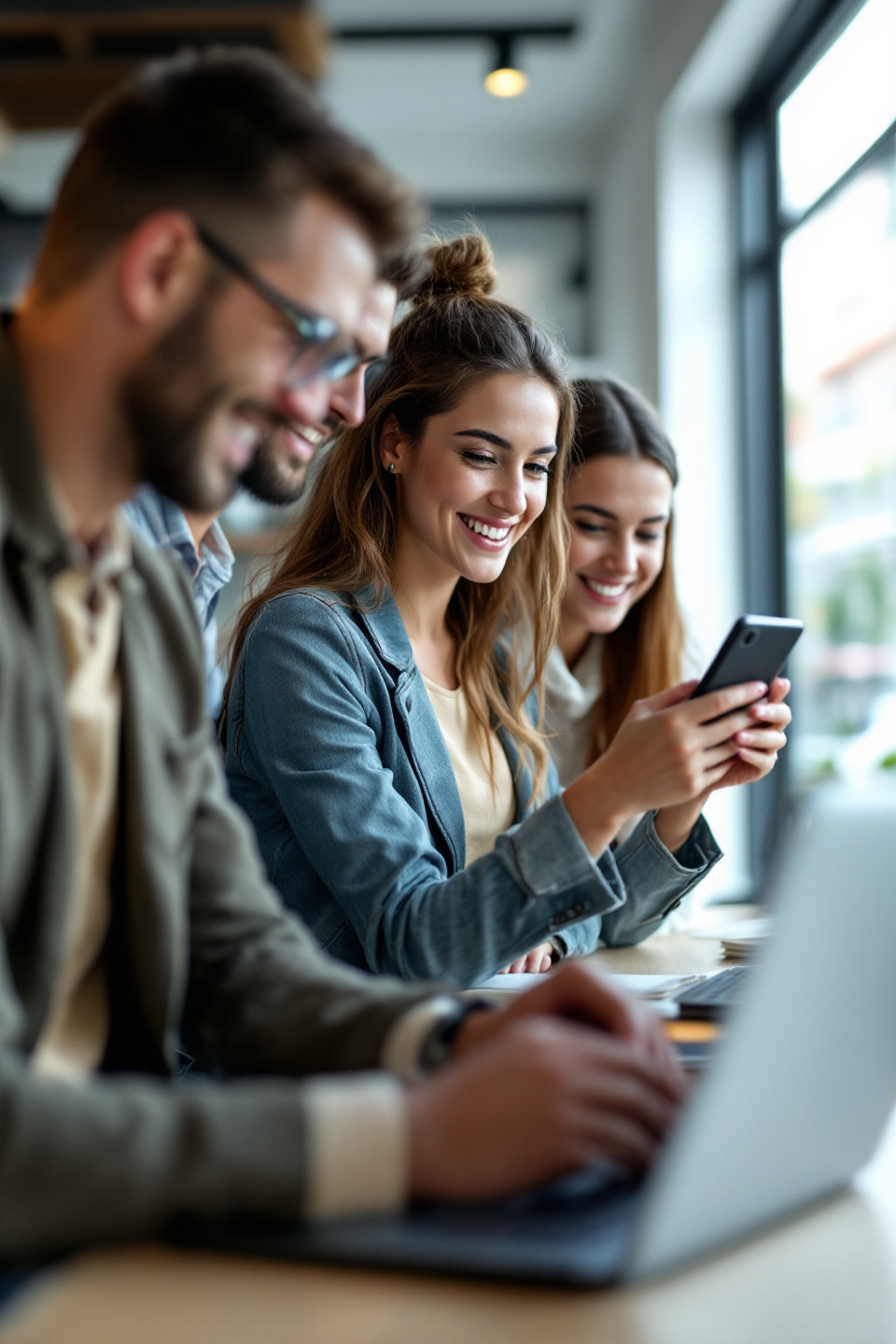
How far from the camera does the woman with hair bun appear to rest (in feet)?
4.43

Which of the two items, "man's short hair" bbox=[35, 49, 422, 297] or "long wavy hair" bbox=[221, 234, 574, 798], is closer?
"man's short hair" bbox=[35, 49, 422, 297]

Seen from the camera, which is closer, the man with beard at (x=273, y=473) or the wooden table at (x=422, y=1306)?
the wooden table at (x=422, y=1306)

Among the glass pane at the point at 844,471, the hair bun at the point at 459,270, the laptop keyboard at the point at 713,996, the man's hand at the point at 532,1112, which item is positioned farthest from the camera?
the glass pane at the point at 844,471

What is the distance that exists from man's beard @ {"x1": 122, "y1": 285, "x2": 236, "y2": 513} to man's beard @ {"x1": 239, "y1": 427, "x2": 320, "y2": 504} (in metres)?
0.31

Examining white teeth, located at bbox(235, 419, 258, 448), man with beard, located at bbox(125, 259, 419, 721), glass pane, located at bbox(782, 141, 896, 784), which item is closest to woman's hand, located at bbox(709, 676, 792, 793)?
man with beard, located at bbox(125, 259, 419, 721)

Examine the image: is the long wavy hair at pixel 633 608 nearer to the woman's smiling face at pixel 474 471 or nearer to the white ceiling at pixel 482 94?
the woman's smiling face at pixel 474 471

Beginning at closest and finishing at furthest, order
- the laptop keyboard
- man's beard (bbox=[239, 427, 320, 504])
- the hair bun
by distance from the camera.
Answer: the laptop keyboard → man's beard (bbox=[239, 427, 320, 504]) → the hair bun

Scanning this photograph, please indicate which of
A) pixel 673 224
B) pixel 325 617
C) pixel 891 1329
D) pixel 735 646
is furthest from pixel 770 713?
pixel 673 224

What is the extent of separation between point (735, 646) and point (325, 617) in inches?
18.6

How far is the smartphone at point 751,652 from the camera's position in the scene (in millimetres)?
1440

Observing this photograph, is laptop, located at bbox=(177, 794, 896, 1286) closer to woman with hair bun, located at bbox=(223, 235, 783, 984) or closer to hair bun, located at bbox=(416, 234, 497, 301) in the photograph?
woman with hair bun, located at bbox=(223, 235, 783, 984)

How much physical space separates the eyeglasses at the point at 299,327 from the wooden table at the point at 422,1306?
1.78ft

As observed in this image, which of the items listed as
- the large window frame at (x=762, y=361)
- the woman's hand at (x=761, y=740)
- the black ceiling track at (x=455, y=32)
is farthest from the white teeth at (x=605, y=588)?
the black ceiling track at (x=455, y=32)

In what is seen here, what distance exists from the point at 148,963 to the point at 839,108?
11.0 ft
